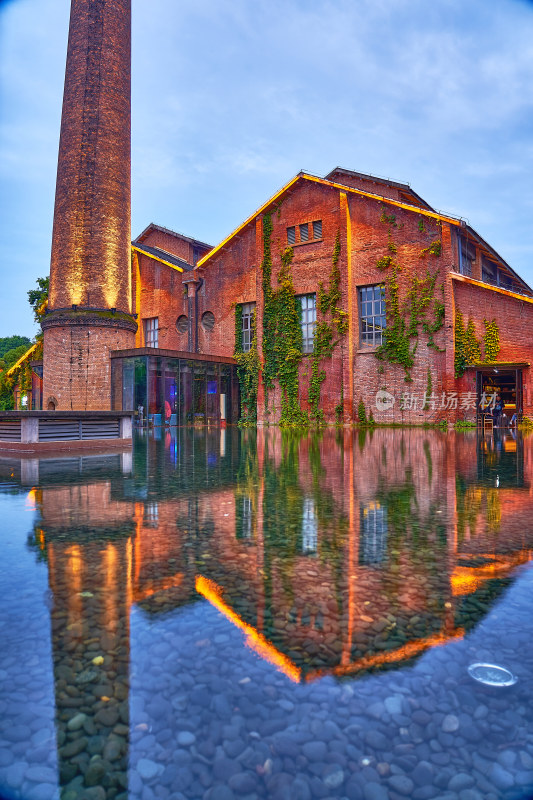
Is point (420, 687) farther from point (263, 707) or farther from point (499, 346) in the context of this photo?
point (499, 346)

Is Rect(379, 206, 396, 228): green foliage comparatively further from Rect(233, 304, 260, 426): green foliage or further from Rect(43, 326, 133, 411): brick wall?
Rect(43, 326, 133, 411): brick wall

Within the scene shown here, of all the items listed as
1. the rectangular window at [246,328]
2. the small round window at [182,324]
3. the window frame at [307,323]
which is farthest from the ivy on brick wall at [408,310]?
the small round window at [182,324]

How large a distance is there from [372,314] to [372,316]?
9 cm

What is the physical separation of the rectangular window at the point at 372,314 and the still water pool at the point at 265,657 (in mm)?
19943

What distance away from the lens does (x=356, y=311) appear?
23438 millimetres

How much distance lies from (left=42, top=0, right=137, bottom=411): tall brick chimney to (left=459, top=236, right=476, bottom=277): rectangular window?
1473cm

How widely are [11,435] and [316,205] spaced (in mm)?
19180

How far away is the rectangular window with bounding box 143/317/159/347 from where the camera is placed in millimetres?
31188

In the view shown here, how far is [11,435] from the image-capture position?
9.70m

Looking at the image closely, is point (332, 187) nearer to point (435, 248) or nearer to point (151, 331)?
point (435, 248)

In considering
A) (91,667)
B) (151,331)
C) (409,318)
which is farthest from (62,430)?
(151,331)

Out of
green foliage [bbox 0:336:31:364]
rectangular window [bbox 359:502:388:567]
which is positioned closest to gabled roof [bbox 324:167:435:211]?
rectangular window [bbox 359:502:388:567]

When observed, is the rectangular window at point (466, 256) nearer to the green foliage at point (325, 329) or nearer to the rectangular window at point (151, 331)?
the green foliage at point (325, 329)

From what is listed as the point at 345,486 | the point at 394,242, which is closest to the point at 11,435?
the point at 345,486
